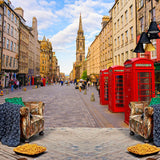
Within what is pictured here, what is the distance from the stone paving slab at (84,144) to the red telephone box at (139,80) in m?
1.49

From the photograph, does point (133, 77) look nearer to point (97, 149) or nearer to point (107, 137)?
point (107, 137)

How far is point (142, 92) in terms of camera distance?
6500 millimetres

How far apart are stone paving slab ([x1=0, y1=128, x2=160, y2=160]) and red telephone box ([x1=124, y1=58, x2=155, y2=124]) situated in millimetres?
1494

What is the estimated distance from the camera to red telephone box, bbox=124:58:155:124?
248 inches

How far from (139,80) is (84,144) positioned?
3466 mm

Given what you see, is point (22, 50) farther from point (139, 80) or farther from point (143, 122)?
point (143, 122)

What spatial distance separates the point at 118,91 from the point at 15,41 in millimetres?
37661

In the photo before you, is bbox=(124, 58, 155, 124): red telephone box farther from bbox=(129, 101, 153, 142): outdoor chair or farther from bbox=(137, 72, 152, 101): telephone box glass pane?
bbox=(129, 101, 153, 142): outdoor chair

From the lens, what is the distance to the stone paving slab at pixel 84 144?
3711 millimetres

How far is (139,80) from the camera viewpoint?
643 centimetres

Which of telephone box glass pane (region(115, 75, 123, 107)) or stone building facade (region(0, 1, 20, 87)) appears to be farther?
stone building facade (region(0, 1, 20, 87))

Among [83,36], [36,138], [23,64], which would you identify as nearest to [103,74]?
[36,138]

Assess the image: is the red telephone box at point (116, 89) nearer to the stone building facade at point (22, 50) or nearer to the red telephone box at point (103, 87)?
the red telephone box at point (103, 87)

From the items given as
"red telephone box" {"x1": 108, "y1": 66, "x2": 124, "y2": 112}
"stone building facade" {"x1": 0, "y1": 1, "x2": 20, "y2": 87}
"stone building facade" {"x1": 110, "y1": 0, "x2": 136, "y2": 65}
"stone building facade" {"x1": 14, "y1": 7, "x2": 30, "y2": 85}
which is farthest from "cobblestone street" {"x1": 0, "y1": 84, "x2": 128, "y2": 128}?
"stone building facade" {"x1": 14, "y1": 7, "x2": 30, "y2": 85}
